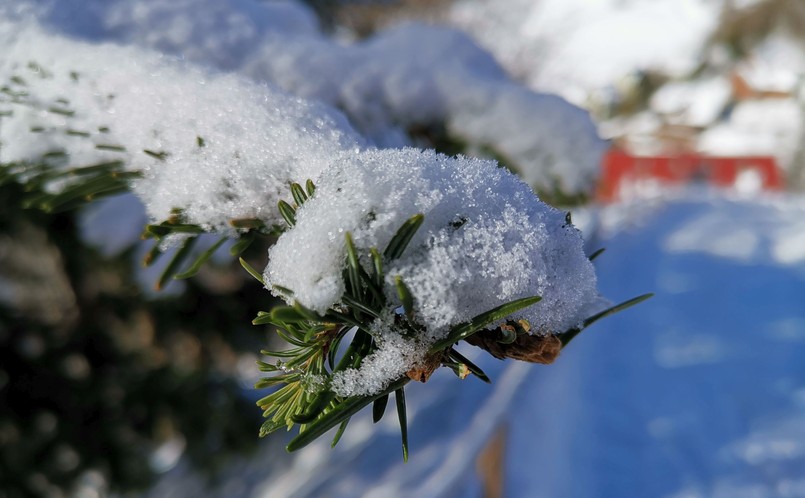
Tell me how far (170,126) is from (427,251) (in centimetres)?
25

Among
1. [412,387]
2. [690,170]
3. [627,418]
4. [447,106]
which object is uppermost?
[447,106]

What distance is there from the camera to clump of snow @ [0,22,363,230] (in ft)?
1.08

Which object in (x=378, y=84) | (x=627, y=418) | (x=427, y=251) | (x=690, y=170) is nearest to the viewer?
(x=427, y=251)

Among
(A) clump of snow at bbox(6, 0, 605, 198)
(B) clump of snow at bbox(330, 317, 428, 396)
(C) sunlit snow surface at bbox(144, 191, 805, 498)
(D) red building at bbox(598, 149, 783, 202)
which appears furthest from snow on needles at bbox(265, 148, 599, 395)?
(D) red building at bbox(598, 149, 783, 202)

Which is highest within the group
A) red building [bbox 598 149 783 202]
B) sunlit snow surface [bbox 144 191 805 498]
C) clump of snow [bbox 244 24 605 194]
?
clump of snow [bbox 244 24 605 194]

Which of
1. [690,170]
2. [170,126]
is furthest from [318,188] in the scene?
[690,170]

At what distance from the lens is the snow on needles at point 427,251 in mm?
242

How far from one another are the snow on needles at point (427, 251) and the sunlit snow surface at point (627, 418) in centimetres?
158

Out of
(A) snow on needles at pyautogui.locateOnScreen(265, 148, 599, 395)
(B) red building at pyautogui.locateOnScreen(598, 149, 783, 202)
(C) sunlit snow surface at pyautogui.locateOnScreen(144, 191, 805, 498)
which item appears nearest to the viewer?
(A) snow on needles at pyautogui.locateOnScreen(265, 148, 599, 395)

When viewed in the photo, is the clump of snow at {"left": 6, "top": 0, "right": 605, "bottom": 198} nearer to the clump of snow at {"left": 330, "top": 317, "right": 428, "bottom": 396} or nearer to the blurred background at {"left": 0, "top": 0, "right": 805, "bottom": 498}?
the blurred background at {"left": 0, "top": 0, "right": 805, "bottom": 498}

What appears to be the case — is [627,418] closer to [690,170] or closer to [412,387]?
[412,387]

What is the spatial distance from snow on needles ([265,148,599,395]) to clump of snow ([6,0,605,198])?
0.35 metres

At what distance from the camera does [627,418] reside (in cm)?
340

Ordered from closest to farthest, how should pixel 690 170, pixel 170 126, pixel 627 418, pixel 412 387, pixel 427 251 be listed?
1. pixel 427 251
2. pixel 170 126
3. pixel 412 387
4. pixel 627 418
5. pixel 690 170
